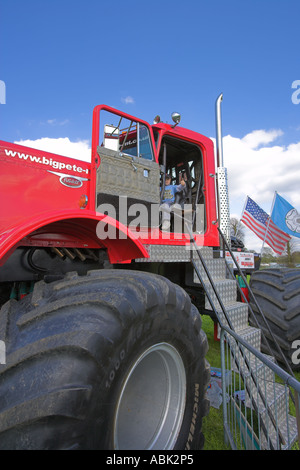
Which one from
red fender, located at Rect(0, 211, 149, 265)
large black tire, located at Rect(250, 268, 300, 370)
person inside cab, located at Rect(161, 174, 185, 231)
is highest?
person inside cab, located at Rect(161, 174, 185, 231)

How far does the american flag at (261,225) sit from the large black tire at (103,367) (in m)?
11.9

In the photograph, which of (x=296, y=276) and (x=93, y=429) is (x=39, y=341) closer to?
(x=93, y=429)

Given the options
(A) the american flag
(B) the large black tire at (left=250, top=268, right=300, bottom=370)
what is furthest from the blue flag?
(B) the large black tire at (left=250, top=268, right=300, bottom=370)

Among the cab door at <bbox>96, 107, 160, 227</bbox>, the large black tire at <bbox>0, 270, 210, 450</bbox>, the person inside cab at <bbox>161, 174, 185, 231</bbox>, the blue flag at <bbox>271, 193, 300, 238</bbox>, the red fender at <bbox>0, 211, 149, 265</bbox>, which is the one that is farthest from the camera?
the blue flag at <bbox>271, 193, 300, 238</bbox>

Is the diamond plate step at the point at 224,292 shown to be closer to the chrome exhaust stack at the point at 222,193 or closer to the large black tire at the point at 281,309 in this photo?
the large black tire at the point at 281,309

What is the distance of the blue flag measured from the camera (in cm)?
1422

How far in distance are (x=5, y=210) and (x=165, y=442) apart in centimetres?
208

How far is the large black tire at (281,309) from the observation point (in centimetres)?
362

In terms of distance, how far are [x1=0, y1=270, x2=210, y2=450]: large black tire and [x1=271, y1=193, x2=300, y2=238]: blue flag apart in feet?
45.3

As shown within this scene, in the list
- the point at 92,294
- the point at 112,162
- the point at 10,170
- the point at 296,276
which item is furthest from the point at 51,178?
the point at 296,276

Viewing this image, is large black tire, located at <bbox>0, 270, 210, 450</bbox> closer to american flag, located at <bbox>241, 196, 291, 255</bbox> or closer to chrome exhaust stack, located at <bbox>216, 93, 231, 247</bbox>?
chrome exhaust stack, located at <bbox>216, 93, 231, 247</bbox>

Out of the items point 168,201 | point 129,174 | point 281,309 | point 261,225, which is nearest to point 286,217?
point 261,225

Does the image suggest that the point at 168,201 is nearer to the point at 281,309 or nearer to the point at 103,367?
the point at 281,309

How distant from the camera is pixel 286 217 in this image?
1447 centimetres
